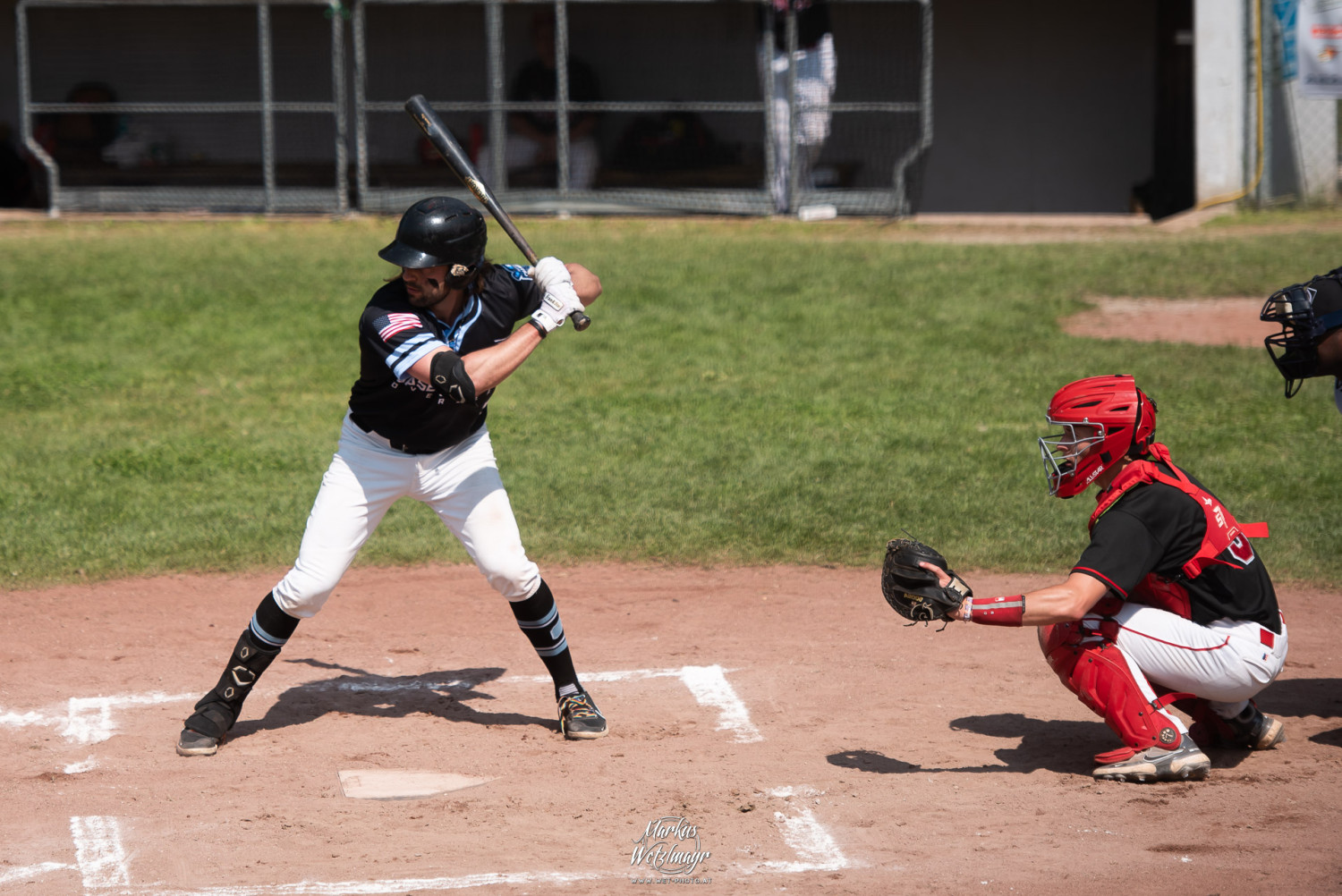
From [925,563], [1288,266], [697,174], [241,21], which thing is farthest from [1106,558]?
[241,21]

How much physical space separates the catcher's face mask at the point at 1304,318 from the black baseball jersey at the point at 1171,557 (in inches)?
25.6

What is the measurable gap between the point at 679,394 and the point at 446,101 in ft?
24.3

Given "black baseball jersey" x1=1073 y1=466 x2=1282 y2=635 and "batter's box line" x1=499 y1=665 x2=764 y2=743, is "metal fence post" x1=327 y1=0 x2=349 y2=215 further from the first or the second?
"black baseball jersey" x1=1073 y1=466 x2=1282 y2=635

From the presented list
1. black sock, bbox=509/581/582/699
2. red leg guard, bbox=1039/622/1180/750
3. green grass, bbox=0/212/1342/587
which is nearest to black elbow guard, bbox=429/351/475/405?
black sock, bbox=509/581/582/699

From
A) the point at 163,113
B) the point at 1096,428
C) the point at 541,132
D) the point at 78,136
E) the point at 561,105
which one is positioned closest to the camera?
the point at 1096,428

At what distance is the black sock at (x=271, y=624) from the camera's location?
4.66 meters

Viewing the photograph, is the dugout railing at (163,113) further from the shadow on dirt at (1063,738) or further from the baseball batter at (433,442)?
the shadow on dirt at (1063,738)

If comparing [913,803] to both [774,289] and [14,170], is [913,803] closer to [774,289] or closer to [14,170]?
[774,289]

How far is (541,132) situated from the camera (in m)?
14.0

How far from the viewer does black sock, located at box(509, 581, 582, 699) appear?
478 centimetres

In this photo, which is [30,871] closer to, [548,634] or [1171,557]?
[548,634]

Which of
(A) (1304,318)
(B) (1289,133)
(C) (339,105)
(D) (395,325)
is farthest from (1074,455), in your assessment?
(B) (1289,133)

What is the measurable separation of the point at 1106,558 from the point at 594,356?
6.93 m

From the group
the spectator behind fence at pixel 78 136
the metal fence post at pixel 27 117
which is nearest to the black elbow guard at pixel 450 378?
the metal fence post at pixel 27 117
